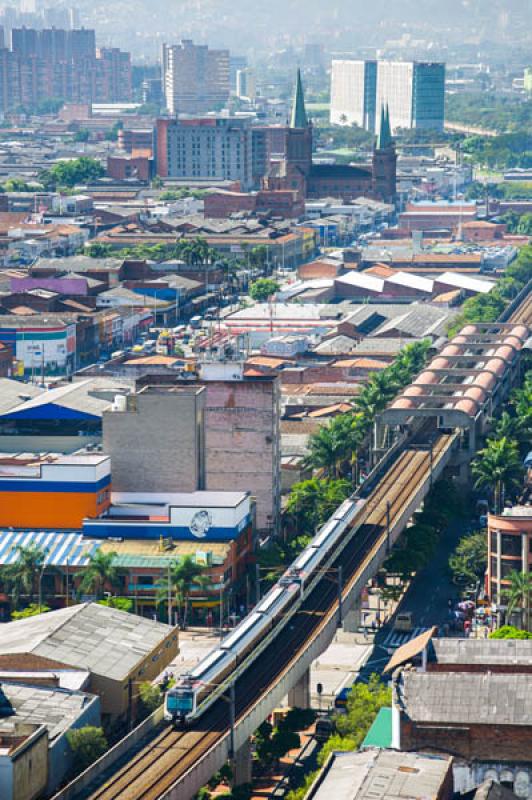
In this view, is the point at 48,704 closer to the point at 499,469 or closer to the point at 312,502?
the point at 312,502

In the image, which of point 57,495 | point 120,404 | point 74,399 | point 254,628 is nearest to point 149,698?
point 254,628

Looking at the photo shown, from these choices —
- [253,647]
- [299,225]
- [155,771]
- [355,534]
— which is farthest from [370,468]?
[299,225]

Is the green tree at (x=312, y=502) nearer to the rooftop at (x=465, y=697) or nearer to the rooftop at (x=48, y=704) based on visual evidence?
the rooftop at (x=48, y=704)

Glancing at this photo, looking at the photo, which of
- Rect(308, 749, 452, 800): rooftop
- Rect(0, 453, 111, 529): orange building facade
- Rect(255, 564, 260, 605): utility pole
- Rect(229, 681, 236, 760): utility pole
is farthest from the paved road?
Rect(308, 749, 452, 800): rooftop

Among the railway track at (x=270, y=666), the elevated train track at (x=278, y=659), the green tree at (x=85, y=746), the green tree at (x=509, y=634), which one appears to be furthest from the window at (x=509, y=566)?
the green tree at (x=85, y=746)

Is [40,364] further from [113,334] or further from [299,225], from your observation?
[299,225]

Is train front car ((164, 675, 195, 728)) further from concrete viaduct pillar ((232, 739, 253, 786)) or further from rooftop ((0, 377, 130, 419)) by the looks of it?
rooftop ((0, 377, 130, 419))
